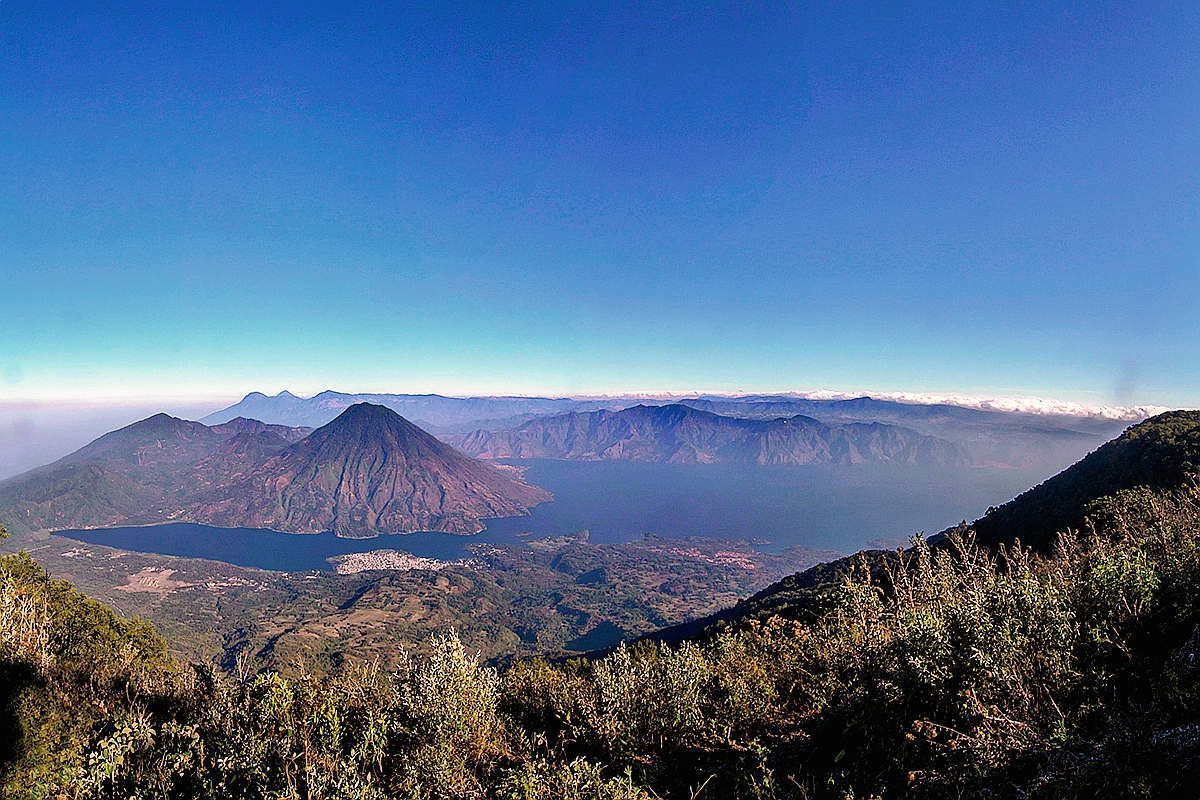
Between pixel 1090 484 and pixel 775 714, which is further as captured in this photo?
pixel 1090 484

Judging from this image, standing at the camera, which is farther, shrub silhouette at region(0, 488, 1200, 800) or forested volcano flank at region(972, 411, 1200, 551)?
forested volcano flank at region(972, 411, 1200, 551)

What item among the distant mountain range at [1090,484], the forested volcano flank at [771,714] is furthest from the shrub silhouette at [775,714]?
the distant mountain range at [1090,484]

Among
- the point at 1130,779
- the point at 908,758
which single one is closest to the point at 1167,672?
the point at 1130,779

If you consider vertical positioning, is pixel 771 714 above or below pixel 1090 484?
above

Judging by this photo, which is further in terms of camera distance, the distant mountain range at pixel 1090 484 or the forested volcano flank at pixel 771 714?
the distant mountain range at pixel 1090 484

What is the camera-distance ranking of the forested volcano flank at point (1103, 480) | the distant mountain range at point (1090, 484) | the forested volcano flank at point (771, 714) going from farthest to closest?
1. the forested volcano flank at point (1103, 480)
2. the distant mountain range at point (1090, 484)
3. the forested volcano flank at point (771, 714)

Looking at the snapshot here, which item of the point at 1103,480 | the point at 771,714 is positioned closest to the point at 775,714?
the point at 771,714

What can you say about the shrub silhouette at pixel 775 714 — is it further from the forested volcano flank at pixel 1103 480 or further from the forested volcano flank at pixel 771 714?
the forested volcano flank at pixel 1103 480

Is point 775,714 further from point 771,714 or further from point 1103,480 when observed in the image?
point 1103,480

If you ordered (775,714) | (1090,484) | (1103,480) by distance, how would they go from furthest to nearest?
(1090,484) → (1103,480) → (775,714)

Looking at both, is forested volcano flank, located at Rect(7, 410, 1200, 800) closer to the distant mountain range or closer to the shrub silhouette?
the shrub silhouette

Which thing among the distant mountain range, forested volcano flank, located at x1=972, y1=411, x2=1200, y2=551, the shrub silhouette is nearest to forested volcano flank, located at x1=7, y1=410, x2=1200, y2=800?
the shrub silhouette

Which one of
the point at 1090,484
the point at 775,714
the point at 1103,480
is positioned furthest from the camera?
the point at 1090,484
